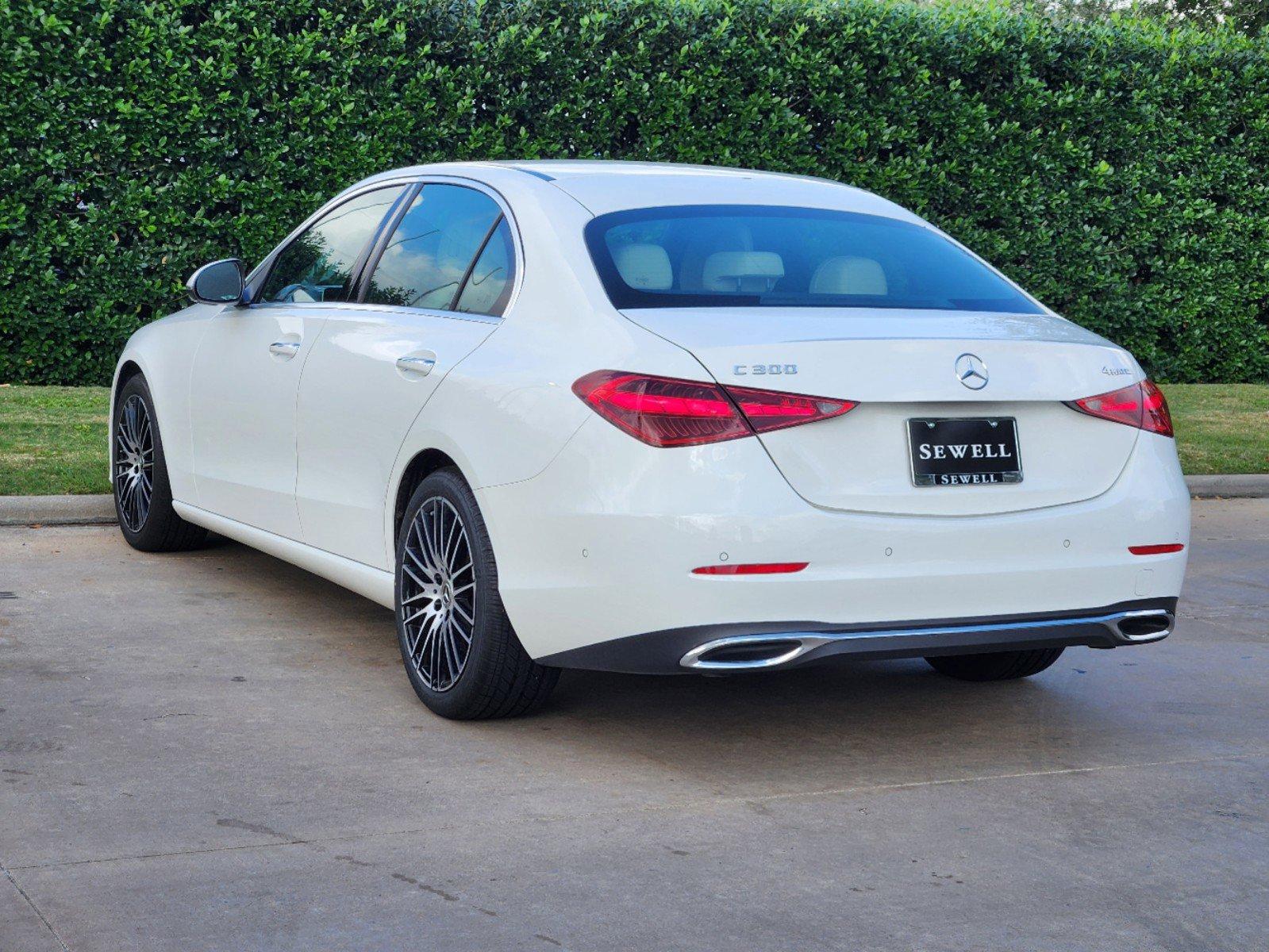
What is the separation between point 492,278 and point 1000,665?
7.23 feet

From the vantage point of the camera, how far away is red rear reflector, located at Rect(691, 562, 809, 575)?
14.0 feet

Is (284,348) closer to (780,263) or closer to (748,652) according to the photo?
(780,263)

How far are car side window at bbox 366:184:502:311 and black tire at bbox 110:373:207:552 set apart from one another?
6.67ft

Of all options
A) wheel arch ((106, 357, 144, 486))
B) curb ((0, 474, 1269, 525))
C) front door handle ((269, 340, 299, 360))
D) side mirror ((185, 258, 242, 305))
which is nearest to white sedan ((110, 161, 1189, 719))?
front door handle ((269, 340, 299, 360))

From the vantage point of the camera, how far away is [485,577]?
4.80 meters

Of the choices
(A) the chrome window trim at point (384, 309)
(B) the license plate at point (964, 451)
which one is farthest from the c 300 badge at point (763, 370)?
(A) the chrome window trim at point (384, 309)

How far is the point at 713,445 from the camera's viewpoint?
4285 mm

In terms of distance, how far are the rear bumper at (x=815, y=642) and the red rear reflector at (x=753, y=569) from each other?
142 mm

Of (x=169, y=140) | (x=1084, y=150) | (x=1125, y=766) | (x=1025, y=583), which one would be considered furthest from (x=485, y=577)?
(x=1084, y=150)

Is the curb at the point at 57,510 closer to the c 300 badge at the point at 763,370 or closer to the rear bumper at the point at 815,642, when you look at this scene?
the rear bumper at the point at 815,642

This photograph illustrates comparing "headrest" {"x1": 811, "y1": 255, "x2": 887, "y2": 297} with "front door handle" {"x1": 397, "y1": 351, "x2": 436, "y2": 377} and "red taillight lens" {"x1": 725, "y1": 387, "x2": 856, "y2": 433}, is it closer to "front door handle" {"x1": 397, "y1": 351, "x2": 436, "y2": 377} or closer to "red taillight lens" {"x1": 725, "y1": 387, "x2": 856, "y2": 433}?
"red taillight lens" {"x1": 725, "y1": 387, "x2": 856, "y2": 433}

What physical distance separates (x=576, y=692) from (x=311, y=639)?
1215mm

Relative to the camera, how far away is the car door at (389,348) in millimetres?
5230

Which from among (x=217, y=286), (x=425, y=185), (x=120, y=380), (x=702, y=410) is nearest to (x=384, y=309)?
(x=425, y=185)
